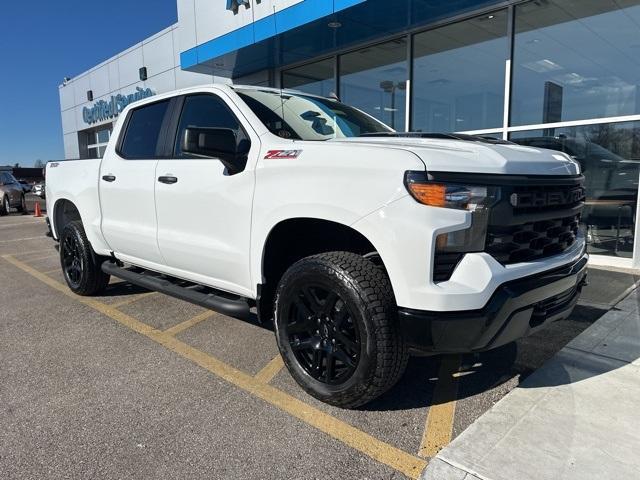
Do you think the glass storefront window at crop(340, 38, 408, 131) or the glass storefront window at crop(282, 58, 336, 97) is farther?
the glass storefront window at crop(282, 58, 336, 97)

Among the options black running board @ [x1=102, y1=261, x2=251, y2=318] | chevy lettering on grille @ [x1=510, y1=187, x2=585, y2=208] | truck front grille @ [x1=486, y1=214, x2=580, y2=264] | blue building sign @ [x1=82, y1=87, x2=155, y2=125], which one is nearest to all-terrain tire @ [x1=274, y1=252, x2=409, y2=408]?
black running board @ [x1=102, y1=261, x2=251, y2=318]

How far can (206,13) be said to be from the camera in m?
11.5

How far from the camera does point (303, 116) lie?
364 centimetres

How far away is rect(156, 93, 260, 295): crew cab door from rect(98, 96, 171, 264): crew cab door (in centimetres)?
19

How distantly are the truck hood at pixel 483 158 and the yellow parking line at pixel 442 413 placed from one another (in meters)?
1.42

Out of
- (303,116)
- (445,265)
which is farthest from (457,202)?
(303,116)

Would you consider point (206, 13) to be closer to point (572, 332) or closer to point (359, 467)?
point (572, 332)

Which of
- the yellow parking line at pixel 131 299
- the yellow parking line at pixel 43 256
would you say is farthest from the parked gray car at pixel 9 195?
the yellow parking line at pixel 131 299

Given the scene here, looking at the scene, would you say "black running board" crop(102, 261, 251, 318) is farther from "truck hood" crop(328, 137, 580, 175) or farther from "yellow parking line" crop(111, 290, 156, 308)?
"truck hood" crop(328, 137, 580, 175)

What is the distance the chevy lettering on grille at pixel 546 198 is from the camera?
2516 millimetres

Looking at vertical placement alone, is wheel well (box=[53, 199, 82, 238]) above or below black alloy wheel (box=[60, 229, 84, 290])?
above

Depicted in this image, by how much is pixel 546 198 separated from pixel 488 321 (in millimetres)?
808

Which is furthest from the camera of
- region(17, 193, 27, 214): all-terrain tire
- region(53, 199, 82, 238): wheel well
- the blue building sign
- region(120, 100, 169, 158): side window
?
region(17, 193, 27, 214): all-terrain tire

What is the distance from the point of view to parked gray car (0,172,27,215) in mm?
18547
